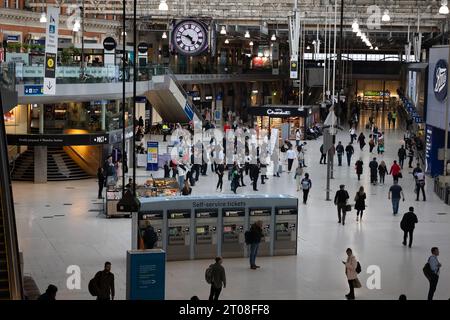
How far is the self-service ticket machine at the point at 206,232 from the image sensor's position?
22562 mm

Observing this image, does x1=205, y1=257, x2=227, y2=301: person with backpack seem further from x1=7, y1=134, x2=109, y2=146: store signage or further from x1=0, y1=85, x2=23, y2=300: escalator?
x1=7, y1=134, x2=109, y2=146: store signage

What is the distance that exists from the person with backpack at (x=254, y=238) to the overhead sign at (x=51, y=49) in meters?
12.1

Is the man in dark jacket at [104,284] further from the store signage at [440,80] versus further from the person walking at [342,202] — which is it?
the store signage at [440,80]

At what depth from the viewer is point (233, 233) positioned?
22859 millimetres

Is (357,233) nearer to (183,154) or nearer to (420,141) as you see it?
(183,154)

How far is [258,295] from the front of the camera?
741 inches

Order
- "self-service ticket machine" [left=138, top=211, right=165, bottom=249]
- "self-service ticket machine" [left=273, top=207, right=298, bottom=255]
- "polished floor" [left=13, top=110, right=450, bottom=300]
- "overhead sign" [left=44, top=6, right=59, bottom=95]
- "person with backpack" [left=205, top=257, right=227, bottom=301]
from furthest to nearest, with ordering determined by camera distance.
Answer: "overhead sign" [left=44, top=6, right=59, bottom=95], "self-service ticket machine" [left=273, top=207, right=298, bottom=255], "self-service ticket machine" [left=138, top=211, right=165, bottom=249], "polished floor" [left=13, top=110, right=450, bottom=300], "person with backpack" [left=205, top=257, right=227, bottom=301]

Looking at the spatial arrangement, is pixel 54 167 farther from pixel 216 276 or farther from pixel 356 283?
pixel 216 276

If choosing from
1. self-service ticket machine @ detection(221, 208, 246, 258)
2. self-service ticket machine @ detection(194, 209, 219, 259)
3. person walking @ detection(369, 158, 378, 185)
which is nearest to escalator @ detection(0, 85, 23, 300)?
self-service ticket machine @ detection(194, 209, 219, 259)

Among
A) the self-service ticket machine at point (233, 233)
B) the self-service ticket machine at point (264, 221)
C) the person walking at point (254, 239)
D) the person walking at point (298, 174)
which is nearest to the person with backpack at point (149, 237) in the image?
the person walking at point (254, 239)

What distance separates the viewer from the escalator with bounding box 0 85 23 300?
15.6 meters

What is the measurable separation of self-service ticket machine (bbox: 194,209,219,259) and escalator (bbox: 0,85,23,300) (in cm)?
531

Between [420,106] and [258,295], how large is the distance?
30865 mm

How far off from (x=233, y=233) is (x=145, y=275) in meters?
6.02
